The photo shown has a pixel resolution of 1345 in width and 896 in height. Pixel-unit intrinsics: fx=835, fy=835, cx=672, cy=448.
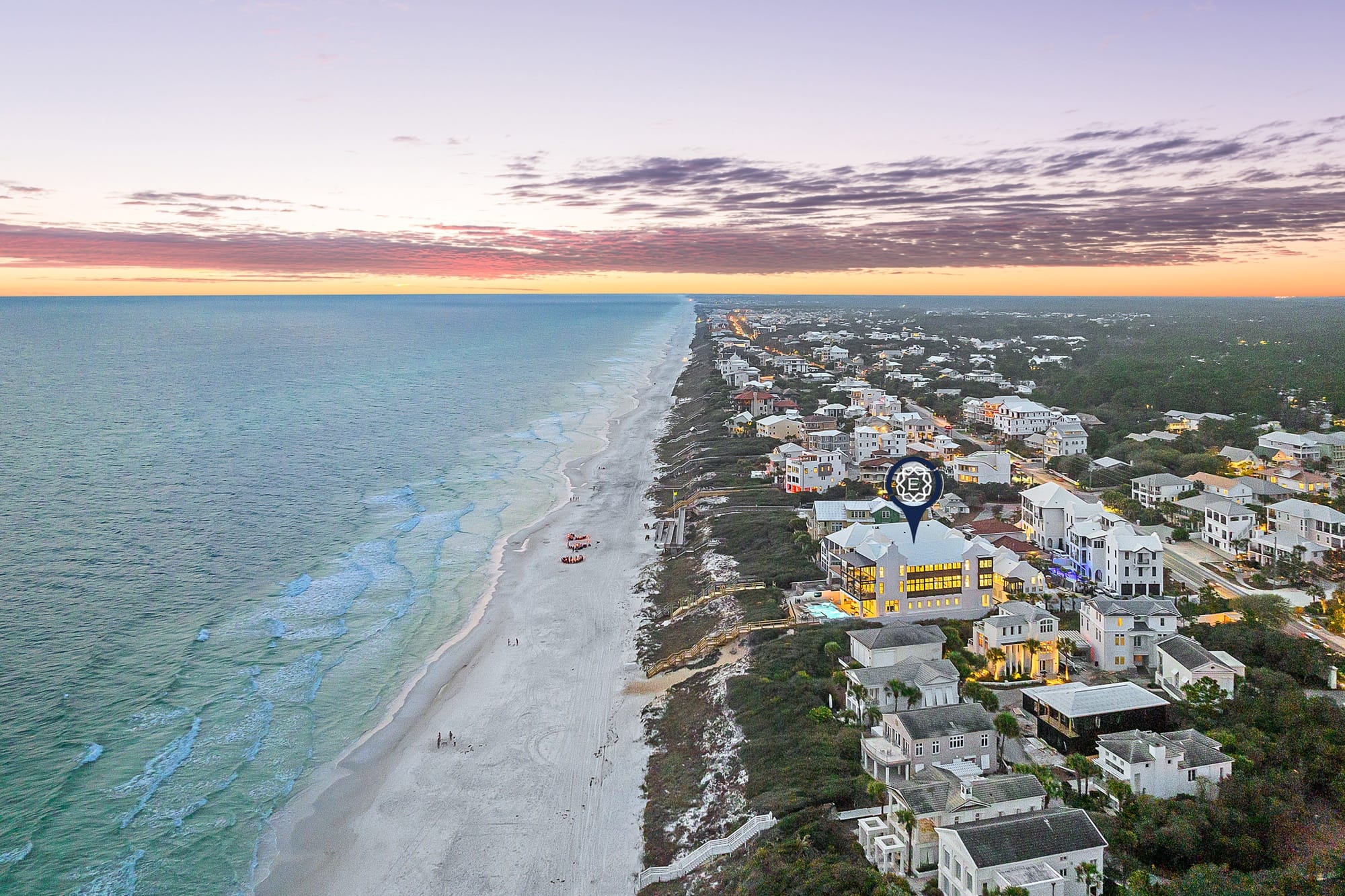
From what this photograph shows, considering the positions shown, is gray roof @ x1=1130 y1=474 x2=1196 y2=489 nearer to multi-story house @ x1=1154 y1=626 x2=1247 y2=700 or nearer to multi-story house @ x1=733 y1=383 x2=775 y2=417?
multi-story house @ x1=1154 y1=626 x2=1247 y2=700

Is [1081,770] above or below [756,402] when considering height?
below

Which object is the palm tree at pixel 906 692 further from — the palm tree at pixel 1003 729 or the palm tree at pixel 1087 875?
the palm tree at pixel 1087 875

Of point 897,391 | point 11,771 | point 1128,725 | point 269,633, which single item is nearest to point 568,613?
point 269,633

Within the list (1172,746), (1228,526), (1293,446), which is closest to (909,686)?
(1172,746)

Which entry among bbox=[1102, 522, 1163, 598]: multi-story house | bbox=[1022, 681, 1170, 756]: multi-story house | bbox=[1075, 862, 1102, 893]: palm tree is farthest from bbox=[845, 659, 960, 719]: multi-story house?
bbox=[1102, 522, 1163, 598]: multi-story house

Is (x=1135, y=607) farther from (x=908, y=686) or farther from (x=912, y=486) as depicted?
(x=908, y=686)

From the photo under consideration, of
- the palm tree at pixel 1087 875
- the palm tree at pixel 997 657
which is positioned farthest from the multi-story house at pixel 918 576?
the palm tree at pixel 1087 875
